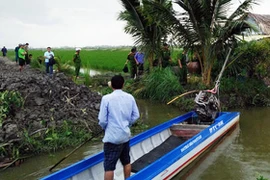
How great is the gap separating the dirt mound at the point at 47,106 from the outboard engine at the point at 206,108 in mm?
2364

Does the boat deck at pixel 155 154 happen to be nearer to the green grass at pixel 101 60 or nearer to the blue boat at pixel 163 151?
the blue boat at pixel 163 151

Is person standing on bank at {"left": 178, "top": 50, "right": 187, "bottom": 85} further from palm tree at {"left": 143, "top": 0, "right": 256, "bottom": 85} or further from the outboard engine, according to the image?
the outboard engine

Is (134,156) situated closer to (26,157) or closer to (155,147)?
(155,147)

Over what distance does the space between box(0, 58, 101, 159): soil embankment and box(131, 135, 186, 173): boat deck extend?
186 centimetres

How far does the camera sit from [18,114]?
25.1ft

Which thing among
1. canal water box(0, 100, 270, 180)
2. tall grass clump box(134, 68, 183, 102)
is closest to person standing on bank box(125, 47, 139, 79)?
tall grass clump box(134, 68, 183, 102)

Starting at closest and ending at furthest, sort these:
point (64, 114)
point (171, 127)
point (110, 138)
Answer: point (110, 138) → point (171, 127) → point (64, 114)

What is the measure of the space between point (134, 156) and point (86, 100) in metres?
3.75

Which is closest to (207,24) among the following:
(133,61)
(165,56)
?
(165,56)

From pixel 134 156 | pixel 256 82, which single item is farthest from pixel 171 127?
pixel 256 82

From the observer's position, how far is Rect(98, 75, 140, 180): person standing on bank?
13.7 feet

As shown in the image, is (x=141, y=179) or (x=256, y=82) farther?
(x=256, y=82)

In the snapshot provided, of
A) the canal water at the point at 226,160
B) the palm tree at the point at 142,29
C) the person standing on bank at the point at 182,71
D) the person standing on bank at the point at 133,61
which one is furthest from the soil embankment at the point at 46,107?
the person standing on bank at the point at 133,61

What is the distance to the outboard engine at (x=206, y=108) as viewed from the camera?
8227 millimetres
